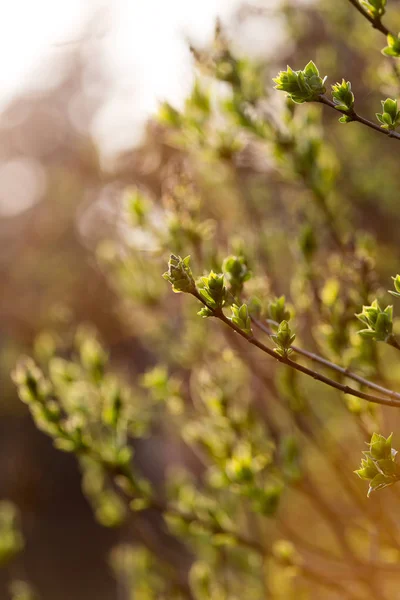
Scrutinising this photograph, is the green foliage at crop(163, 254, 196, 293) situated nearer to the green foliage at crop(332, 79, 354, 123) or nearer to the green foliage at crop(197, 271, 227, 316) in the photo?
the green foliage at crop(197, 271, 227, 316)

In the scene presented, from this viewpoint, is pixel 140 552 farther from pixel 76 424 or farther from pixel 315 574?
pixel 76 424

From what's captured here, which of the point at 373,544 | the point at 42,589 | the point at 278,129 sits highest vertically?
the point at 278,129

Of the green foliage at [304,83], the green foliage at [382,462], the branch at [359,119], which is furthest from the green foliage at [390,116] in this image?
the green foliage at [382,462]

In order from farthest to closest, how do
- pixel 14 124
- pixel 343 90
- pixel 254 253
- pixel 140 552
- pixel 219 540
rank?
1. pixel 14 124
2. pixel 140 552
3. pixel 254 253
4. pixel 219 540
5. pixel 343 90

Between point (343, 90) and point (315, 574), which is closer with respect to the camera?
point (343, 90)

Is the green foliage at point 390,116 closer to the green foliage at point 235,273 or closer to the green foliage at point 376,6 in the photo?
the green foliage at point 376,6

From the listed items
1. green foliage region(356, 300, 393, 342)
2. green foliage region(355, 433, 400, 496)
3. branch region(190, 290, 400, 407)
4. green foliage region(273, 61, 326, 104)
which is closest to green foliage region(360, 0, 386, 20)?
green foliage region(273, 61, 326, 104)

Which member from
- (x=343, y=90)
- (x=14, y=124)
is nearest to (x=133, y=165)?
(x=343, y=90)

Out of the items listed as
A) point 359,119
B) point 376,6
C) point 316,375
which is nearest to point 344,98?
point 359,119
